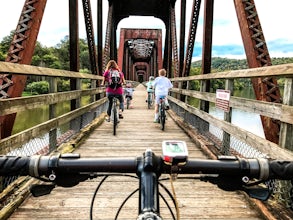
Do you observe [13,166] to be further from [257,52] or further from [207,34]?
[207,34]

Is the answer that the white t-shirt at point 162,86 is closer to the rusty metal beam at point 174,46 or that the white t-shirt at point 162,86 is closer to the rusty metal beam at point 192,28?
the rusty metal beam at point 192,28

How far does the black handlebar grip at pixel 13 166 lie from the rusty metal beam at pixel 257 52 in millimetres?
2746

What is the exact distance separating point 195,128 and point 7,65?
4.92m

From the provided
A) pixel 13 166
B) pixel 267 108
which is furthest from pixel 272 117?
pixel 13 166

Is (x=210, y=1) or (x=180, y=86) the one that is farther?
(x=180, y=86)

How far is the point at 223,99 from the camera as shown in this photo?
418cm

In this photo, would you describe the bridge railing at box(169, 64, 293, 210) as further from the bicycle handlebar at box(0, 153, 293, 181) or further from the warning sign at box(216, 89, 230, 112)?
the bicycle handlebar at box(0, 153, 293, 181)

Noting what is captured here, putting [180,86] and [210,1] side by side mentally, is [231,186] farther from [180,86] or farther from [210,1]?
[180,86]

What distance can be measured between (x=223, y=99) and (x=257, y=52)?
0.73 metres

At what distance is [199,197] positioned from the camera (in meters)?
3.07

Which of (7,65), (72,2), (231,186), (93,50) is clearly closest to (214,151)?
(7,65)

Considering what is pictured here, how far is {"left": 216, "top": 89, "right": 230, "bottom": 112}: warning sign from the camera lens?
4014 mm

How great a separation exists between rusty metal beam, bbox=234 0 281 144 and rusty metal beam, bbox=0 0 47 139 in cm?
264

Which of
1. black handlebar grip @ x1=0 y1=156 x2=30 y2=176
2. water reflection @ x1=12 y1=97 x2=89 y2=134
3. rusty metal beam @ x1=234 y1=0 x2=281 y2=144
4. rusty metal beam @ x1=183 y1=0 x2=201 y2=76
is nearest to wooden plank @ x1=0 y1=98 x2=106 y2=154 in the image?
black handlebar grip @ x1=0 y1=156 x2=30 y2=176
